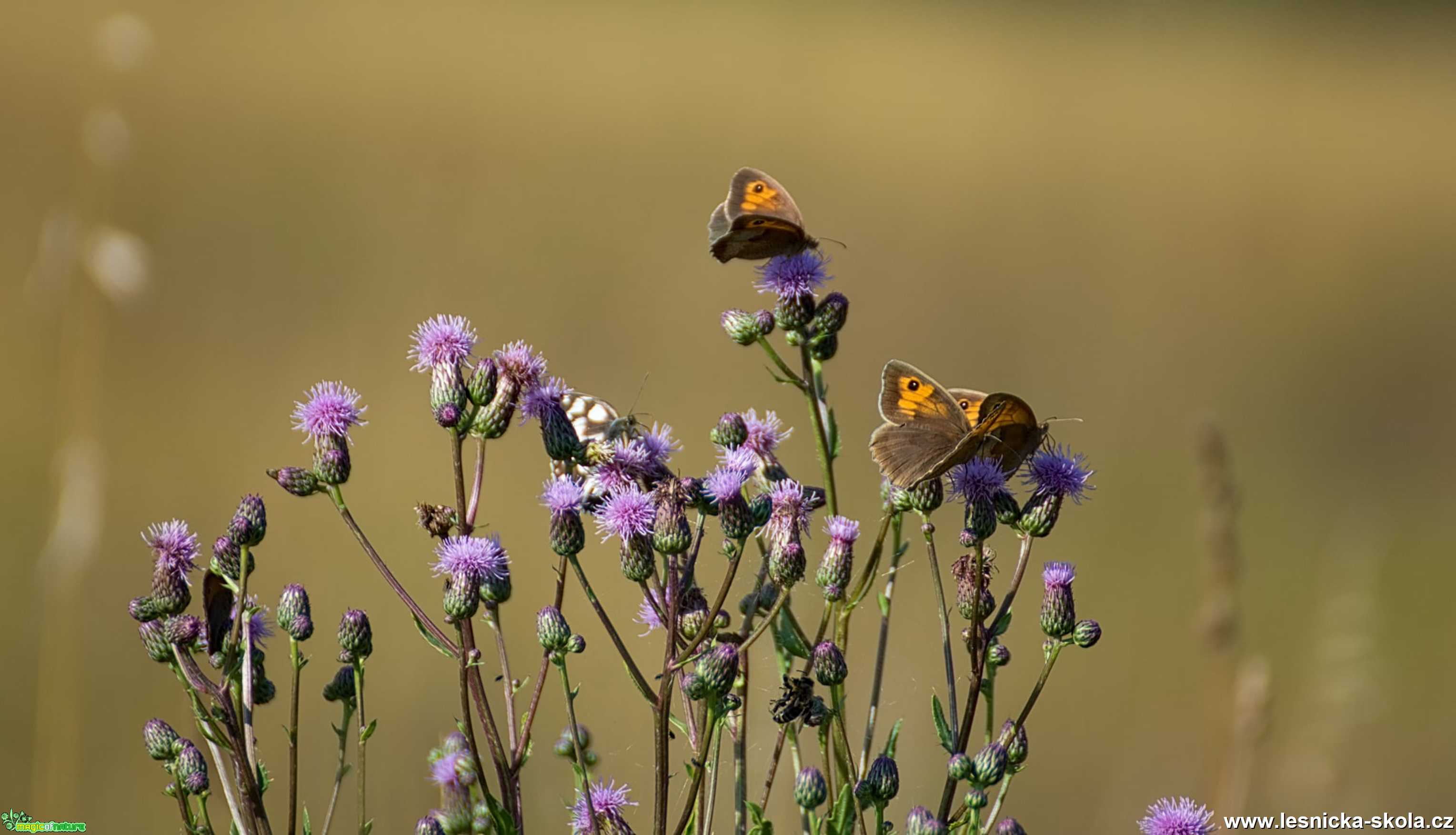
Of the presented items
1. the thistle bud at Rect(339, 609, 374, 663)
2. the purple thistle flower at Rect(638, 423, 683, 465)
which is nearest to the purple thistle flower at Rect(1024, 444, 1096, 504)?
the purple thistle flower at Rect(638, 423, 683, 465)

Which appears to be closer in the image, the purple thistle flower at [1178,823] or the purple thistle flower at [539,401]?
the purple thistle flower at [1178,823]

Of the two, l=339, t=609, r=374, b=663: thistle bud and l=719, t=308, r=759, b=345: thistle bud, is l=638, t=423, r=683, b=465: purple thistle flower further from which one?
l=339, t=609, r=374, b=663: thistle bud

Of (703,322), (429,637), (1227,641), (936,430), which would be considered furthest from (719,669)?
(703,322)

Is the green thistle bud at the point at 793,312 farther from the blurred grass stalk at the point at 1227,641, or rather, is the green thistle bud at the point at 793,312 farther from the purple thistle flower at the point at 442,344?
the blurred grass stalk at the point at 1227,641

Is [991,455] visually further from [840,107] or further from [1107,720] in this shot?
[840,107]

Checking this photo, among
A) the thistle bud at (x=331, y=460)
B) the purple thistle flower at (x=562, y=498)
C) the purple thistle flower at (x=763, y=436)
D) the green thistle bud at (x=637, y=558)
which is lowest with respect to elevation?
the green thistle bud at (x=637, y=558)

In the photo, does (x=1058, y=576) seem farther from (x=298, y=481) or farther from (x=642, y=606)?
(x=298, y=481)

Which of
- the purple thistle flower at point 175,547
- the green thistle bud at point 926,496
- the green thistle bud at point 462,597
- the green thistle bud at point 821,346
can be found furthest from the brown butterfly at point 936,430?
the purple thistle flower at point 175,547
